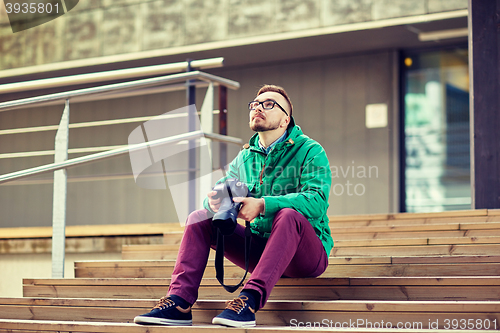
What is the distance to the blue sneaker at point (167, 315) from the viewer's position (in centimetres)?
235

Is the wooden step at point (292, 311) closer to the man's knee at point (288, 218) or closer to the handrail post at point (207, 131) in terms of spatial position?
the man's knee at point (288, 218)

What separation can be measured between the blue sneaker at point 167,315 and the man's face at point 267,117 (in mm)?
867

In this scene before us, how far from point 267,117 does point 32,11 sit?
5755 mm

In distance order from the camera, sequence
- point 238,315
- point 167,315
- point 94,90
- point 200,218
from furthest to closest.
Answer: point 94,90
point 200,218
point 167,315
point 238,315

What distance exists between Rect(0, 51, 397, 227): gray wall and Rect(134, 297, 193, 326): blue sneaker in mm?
4013

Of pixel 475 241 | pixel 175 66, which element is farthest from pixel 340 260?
pixel 175 66

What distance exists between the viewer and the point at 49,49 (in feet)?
24.3

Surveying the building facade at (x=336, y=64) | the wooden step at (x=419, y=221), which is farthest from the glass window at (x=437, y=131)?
the wooden step at (x=419, y=221)

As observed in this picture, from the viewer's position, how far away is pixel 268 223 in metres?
2.62

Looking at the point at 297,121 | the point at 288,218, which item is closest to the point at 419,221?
the point at 288,218

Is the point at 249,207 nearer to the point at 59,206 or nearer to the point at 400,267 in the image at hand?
the point at 400,267

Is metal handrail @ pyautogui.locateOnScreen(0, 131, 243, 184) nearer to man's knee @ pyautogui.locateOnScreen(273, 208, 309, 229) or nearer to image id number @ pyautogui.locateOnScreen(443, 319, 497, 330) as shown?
man's knee @ pyautogui.locateOnScreen(273, 208, 309, 229)

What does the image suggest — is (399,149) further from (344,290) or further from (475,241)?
(344,290)

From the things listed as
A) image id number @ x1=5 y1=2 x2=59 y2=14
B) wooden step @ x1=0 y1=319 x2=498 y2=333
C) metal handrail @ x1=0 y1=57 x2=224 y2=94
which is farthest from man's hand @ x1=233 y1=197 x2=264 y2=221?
image id number @ x1=5 y1=2 x2=59 y2=14
